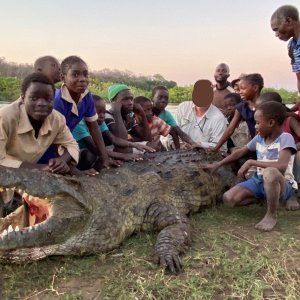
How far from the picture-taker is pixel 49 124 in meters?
3.93

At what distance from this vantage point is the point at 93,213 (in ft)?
11.2

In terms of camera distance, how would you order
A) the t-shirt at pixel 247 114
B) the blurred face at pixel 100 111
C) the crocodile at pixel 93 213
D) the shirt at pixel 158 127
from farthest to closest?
the shirt at pixel 158 127 < the blurred face at pixel 100 111 < the t-shirt at pixel 247 114 < the crocodile at pixel 93 213

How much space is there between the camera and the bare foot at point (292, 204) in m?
4.59

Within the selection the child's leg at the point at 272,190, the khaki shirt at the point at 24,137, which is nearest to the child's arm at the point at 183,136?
the child's leg at the point at 272,190

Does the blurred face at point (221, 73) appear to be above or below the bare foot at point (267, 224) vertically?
above

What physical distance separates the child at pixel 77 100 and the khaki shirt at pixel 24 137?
550mm

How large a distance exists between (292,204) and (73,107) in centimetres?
259

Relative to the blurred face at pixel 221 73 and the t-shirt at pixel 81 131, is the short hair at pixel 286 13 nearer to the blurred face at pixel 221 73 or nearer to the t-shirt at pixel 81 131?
the blurred face at pixel 221 73

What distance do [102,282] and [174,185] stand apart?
6.19 feet

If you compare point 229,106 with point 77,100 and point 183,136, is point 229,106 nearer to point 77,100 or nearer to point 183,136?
point 183,136

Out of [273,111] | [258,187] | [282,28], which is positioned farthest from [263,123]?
[282,28]

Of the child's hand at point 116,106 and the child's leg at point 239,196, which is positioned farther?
the child's hand at point 116,106

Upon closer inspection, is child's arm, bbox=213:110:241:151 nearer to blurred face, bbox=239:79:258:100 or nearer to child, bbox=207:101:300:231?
blurred face, bbox=239:79:258:100

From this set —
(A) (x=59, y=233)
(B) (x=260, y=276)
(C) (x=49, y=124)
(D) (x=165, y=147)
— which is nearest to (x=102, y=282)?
(A) (x=59, y=233)
